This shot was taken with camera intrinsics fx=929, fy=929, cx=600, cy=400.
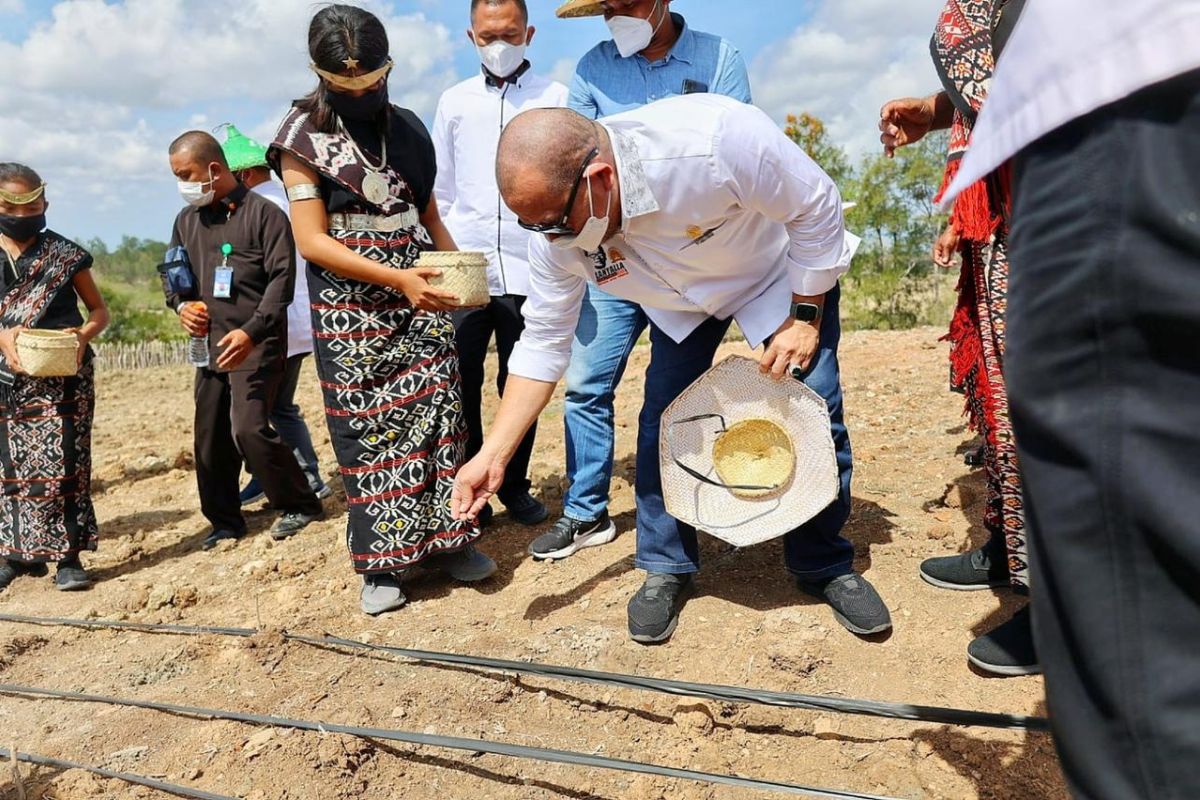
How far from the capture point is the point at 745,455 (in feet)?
9.27

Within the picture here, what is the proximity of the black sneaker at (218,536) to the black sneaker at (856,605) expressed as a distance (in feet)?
10.00

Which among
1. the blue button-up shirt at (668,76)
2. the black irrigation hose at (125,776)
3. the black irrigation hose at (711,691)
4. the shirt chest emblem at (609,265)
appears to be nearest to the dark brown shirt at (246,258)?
the black irrigation hose at (711,691)

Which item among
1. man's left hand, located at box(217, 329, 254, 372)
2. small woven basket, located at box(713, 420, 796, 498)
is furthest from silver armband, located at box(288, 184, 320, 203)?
small woven basket, located at box(713, 420, 796, 498)

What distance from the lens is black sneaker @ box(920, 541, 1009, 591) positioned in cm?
283

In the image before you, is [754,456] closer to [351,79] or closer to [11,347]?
[351,79]

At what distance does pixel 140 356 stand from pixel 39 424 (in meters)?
10.7

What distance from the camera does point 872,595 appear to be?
2711 millimetres

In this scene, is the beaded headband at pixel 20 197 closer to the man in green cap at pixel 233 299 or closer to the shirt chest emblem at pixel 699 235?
the man in green cap at pixel 233 299

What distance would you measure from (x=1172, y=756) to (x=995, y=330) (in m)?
1.82

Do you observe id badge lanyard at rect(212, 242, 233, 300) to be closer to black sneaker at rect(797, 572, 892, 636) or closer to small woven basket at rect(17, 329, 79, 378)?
small woven basket at rect(17, 329, 79, 378)

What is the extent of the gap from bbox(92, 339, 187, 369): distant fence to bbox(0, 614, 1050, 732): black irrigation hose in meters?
11.9

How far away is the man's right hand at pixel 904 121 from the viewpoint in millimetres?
2760

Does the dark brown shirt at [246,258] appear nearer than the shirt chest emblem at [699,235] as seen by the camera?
No

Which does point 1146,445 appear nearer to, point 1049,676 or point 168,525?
point 1049,676
